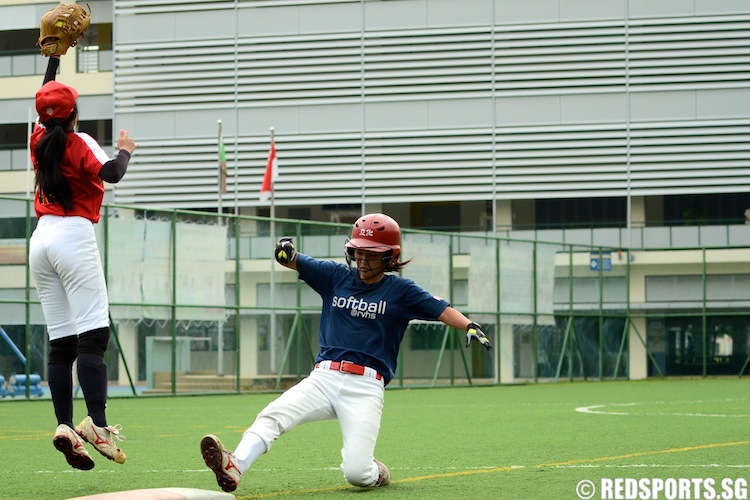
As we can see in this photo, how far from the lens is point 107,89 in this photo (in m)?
43.0

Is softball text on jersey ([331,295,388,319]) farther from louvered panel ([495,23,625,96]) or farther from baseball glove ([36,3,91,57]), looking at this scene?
louvered panel ([495,23,625,96])

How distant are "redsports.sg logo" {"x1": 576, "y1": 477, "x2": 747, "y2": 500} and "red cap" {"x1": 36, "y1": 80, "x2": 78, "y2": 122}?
3.40 m

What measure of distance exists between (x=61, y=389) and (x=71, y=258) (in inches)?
28.6

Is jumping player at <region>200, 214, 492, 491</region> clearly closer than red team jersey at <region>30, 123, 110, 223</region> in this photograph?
Yes

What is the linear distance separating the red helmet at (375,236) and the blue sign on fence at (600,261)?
25177 mm

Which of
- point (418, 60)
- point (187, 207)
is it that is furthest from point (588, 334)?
point (187, 207)

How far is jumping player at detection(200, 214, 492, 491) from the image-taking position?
6.77 m

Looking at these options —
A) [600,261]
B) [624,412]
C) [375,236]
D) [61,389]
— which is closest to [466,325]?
[375,236]

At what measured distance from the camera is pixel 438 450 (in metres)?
9.68

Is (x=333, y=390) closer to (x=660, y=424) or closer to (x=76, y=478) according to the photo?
(x=76, y=478)

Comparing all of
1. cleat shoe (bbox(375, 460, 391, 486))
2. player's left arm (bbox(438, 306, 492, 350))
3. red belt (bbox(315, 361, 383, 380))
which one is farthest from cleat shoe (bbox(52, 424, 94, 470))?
player's left arm (bbox(438, 306, 492, 350))

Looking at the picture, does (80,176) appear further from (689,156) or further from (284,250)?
(689,156)

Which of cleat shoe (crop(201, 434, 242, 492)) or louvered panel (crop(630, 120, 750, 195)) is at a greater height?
louvered panel (crop(630, 120, 750, 195))

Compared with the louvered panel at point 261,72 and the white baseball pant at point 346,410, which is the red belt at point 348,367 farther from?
the louvered panel at point 261,72
